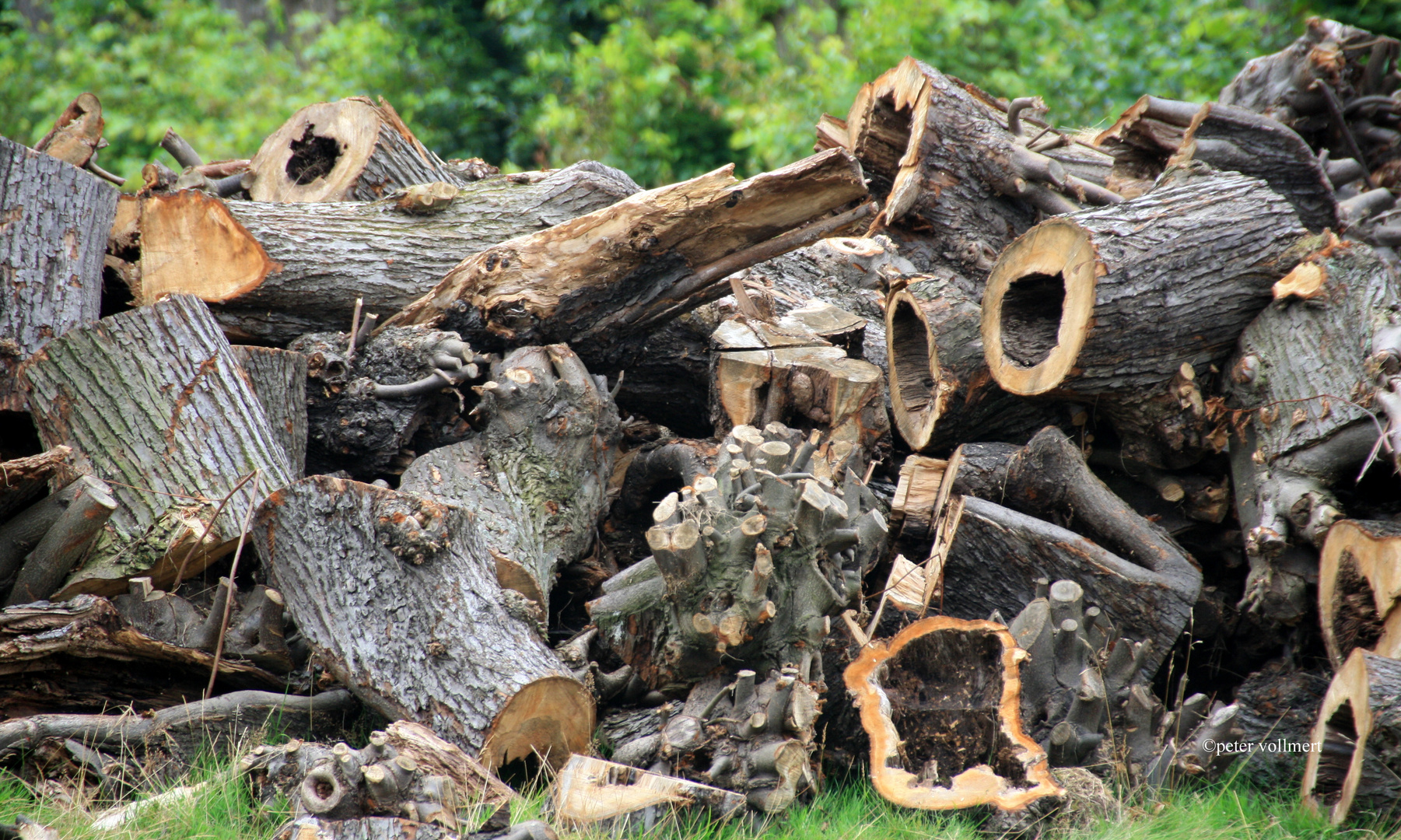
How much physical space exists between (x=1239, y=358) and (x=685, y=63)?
1009 cm

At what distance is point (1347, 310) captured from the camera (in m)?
3.38

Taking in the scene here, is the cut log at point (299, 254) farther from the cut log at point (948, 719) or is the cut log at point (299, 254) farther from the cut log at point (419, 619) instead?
the cut log at point (948, 719)

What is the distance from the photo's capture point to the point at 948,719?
2920mm

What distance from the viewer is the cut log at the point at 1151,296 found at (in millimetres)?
3414

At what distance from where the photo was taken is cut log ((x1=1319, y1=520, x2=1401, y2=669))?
2.72 meters

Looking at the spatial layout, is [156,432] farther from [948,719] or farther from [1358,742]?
[1358,742]

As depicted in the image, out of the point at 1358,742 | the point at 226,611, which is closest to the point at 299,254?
the point at 226,611

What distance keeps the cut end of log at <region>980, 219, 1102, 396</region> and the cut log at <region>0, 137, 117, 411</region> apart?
11.9ft

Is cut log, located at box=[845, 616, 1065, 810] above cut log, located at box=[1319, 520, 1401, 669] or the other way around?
the other way around

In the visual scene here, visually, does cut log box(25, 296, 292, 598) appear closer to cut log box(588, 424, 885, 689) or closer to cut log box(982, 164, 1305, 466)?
cut log box(588, 424, 885, 689)

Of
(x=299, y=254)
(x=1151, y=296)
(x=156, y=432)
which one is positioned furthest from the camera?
(x=299, y=254)

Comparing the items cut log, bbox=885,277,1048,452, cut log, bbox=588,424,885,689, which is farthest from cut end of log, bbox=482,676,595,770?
cut log, bbox=885,277,1048,452

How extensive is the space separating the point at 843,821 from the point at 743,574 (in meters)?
0.72

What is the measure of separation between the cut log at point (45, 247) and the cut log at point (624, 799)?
2517 mm
